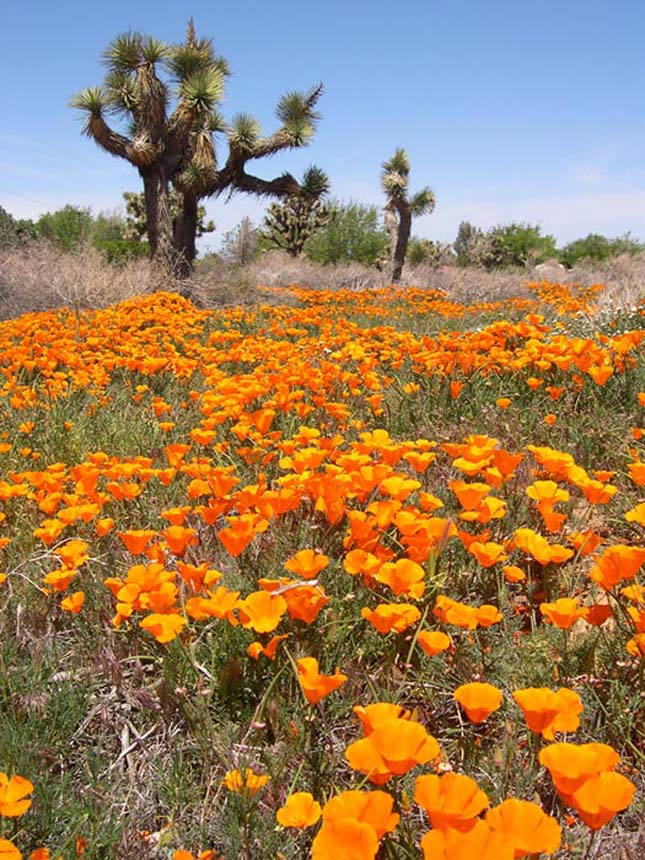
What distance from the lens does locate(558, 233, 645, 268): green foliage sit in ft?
131

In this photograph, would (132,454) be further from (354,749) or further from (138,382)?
(354,749)

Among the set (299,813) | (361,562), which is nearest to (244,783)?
(299,813)

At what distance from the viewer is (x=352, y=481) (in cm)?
239

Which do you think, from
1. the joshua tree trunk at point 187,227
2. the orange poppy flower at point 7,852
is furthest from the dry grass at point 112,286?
the orange poppy flower at point 7,852

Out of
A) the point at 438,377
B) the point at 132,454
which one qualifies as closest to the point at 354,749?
the point at 132,454

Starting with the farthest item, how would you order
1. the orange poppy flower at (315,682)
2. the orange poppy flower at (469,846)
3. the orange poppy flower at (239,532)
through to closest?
the orange poppy flower at (239,532), the orange poppy flower at (315,682), the orange poppy flower at (469,846)

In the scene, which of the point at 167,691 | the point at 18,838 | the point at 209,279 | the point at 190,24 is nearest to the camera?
the point at 18,838

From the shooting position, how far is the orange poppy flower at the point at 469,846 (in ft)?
2.97

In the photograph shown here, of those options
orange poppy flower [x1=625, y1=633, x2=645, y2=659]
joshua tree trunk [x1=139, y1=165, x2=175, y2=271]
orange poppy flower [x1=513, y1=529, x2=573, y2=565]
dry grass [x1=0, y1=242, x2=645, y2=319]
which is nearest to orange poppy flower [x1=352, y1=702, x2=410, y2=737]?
orange poppy flower [x1=625, y1=633, x2=645, y2=659]

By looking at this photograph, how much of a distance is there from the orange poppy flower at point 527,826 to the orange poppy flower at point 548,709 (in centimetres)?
27

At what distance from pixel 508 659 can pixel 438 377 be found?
3.07 metres

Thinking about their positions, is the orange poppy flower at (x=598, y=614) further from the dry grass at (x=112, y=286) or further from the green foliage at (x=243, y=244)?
the green foliage at (x=243, y=244)

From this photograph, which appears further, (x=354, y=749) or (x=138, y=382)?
(x=138, y=382)

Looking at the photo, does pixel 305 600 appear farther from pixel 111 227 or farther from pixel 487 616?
pixel 111 227
